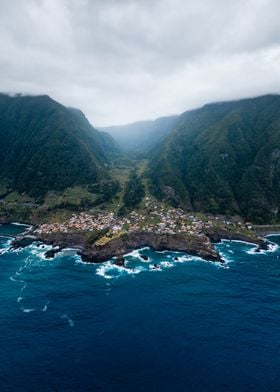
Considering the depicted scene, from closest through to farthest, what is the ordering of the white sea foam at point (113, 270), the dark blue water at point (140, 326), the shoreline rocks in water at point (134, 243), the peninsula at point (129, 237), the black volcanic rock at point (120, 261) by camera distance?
1. the dark blue water at point (140, 326)
2. the white sea foam at point (113, 270)
3. the black volcanic rock at point (120, 261)
4. the shoreline rocks in water at point (134, 243)
5. the peninsula at point (129, 237)

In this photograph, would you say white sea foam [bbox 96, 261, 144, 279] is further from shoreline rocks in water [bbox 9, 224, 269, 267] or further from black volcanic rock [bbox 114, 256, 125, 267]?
shoreline rocks in water [bbox 9, 224, 269, 267]

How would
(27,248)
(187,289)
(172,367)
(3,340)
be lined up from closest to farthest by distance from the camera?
(172,367) → (3,340) → (187,289) → (27,248)

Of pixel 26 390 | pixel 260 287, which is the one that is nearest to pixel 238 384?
pixel 26 390

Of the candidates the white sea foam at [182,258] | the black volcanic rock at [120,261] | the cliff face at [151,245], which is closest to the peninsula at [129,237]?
the cliff face at [151,245]

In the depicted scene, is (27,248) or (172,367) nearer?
(172,367)

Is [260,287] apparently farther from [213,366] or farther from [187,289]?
[213,366]

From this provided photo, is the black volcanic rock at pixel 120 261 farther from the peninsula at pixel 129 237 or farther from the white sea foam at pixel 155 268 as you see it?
the white sea foam at pixel 155 268

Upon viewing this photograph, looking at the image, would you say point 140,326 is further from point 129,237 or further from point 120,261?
point 129,237

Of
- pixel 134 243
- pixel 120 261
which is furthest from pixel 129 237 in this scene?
pixel 120 261
